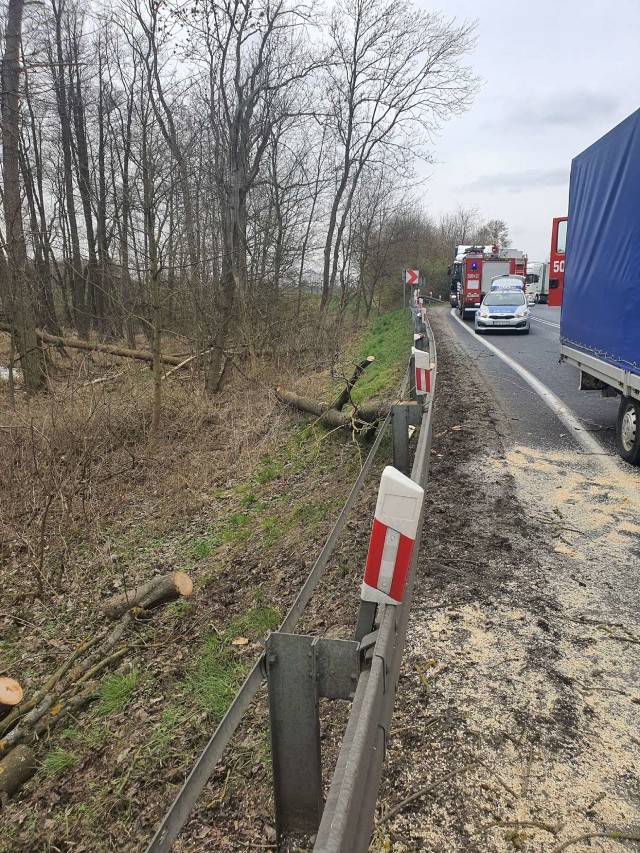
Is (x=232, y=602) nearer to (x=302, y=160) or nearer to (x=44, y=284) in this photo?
(x=44, y=284)

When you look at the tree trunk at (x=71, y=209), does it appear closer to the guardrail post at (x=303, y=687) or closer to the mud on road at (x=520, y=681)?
the mud on road at (x=520, y=681)

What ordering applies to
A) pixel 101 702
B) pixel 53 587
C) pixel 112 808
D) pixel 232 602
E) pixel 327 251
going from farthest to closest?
pixel 327 251 → pixel 53 587 → pixel 232 602 → pixel 101 702 → pixel 112 808

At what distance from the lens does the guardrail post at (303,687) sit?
6.36ft

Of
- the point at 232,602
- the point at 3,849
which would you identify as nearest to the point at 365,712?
the point at 3,849

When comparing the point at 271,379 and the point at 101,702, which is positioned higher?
the point at 271,379

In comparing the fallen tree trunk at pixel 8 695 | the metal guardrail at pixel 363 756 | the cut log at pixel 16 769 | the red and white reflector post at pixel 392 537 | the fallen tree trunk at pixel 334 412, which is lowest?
the cut log at pixel 16 769

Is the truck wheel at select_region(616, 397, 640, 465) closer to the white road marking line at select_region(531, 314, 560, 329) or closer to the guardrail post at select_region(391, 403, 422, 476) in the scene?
the guardrail post at select_region(391, 403, 422, 476)

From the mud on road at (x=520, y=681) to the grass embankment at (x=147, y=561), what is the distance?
99cm

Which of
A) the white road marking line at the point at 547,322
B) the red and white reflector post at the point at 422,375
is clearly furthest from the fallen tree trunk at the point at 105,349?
the white road marking line at the point at 547,322

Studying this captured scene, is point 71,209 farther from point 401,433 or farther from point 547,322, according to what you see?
point 401,433

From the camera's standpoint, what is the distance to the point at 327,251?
88.6 feet

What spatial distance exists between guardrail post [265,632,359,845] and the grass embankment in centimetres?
123

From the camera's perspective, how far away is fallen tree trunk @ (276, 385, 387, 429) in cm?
854

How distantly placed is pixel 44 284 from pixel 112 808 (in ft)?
61.8
